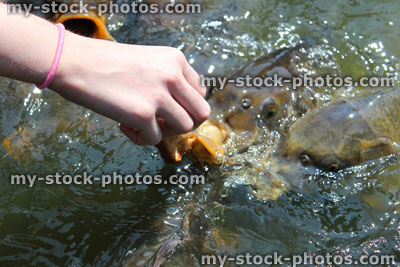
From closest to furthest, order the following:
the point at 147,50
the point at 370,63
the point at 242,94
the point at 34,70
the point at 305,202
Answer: the point at 34,70
the point at 147,50
the point at 305,202
the point at 242,94
the point at 370,63

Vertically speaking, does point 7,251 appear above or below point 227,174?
below

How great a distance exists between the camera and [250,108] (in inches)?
107

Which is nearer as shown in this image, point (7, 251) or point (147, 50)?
point (147, 50)

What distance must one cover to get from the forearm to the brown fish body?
1.48 m

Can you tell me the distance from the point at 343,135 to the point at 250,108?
592 millimetres

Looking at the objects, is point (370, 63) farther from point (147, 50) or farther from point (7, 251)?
point (7, 251)

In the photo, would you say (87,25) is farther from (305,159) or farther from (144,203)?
(305,159)

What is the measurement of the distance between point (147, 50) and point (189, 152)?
104 cm

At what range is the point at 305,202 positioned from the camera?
237 centimetres

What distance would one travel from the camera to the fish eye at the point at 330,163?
2.42 metres

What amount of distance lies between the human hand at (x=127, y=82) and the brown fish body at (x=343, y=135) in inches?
41.9

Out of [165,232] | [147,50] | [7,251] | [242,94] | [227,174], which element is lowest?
[7,251]

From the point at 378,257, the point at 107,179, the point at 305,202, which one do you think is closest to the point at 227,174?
the point at 305,202

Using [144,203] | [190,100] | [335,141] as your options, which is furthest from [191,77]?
[335,141]
